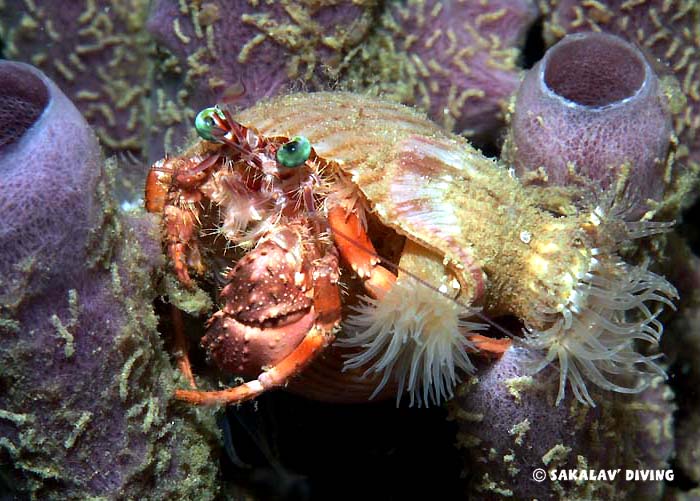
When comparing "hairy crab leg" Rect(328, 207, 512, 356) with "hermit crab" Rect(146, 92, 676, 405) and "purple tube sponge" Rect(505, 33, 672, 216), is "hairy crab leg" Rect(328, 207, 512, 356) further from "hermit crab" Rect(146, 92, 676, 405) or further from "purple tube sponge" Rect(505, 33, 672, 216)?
"purple tube sponge" Rect(505, 33, 672, 216)

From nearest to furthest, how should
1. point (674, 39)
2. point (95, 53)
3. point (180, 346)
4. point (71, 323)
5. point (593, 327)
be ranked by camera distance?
point (71, 323)
point (593, 327)
point (180, 346)
point (674, 39)
point (95, 53)

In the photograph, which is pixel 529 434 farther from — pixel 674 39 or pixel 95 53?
pixel 95 53

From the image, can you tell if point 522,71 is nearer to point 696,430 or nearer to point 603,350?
point 603,350

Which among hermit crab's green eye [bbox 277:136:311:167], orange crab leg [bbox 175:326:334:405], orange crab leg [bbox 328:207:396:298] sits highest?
hermit crab's green eye [bbox 277:136:311:167]

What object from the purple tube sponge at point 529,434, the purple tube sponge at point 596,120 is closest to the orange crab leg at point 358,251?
the purple tube sponge at point 529,434

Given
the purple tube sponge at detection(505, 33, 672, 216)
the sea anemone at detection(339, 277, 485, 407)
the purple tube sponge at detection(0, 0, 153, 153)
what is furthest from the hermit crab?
the purple tube sponge at detection(0, 0, 153, 153)

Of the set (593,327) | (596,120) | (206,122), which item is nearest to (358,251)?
(206,122)
